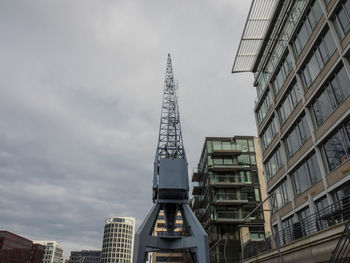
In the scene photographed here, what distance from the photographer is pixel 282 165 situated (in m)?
27.1

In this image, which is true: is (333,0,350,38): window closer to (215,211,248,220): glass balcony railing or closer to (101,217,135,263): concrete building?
(215,211,248,220): glass balcony railing

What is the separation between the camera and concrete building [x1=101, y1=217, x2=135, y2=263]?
513 feet

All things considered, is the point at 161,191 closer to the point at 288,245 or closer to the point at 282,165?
the point at 282,165

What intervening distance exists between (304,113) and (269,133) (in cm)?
793

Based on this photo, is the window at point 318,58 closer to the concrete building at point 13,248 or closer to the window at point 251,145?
the window at point 251,145

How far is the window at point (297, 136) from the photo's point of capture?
23.0 meters

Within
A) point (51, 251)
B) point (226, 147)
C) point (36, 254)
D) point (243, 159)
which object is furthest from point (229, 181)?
point (51, 251)

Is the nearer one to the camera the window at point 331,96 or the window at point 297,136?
the window at point 331,96

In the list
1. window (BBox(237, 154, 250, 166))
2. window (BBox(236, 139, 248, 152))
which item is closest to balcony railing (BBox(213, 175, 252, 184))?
window (BBox(237, 154, 250, 166))

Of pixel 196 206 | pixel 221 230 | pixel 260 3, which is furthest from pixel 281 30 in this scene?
pixel 196 206

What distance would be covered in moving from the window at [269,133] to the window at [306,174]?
5.64 m

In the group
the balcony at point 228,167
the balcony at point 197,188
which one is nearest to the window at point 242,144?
the balcony at point 228,167

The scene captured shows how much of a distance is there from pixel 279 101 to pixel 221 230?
71.0 feet

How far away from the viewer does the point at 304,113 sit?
75.3 ft
